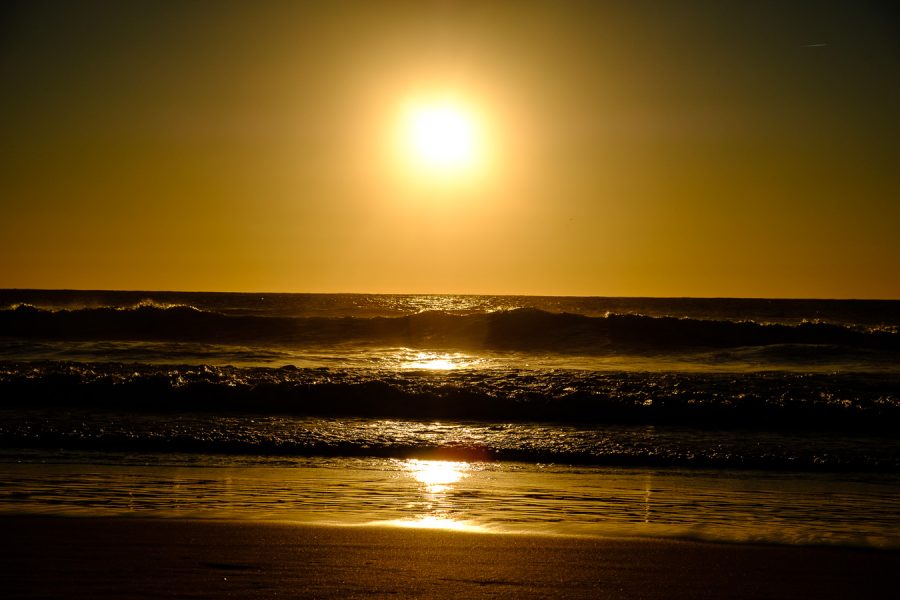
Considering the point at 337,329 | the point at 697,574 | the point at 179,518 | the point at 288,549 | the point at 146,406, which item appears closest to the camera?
the point at 697,574

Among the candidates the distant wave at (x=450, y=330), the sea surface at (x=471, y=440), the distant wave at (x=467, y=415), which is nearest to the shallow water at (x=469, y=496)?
the sea surface at (x=471, y=440)

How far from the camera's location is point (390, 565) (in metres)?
5.31

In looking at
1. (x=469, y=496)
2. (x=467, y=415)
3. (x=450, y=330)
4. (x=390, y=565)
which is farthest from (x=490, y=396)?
(x=450, y=330)

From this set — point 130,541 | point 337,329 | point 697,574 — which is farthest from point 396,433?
point 337,329

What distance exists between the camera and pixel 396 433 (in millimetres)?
12648

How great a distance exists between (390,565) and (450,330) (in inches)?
1088

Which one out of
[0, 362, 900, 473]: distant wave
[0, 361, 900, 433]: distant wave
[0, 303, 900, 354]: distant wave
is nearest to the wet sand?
[0, 362, 900, 473]: distant wave

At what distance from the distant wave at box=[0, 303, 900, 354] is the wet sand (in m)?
22.6

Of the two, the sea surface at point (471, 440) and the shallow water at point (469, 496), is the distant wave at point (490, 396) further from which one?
the shallow water at point (469, 496)

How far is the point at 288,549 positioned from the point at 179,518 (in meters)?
1.54

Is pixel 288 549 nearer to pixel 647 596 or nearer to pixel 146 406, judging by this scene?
pixel 647 596

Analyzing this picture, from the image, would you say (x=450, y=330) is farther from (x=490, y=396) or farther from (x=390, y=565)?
(x=390, y=565)

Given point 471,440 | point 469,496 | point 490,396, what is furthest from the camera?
point 490,396

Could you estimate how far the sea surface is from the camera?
723 cm
